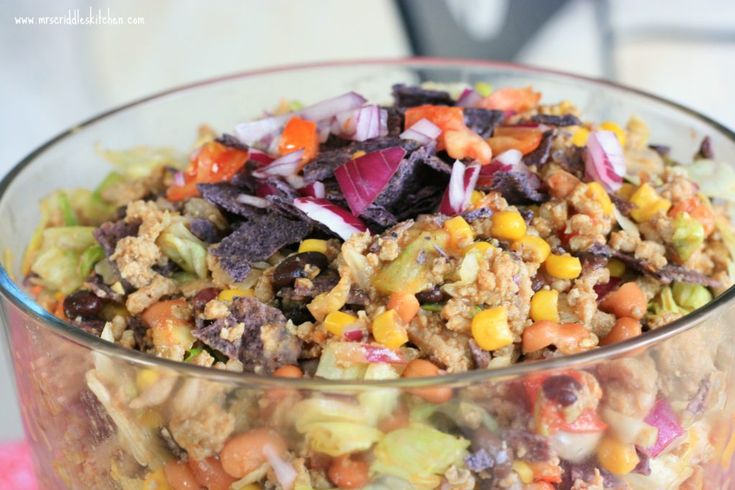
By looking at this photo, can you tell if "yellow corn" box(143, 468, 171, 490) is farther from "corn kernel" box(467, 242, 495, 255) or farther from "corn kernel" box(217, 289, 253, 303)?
"corn kernel" box(467, 242, 495, 255)

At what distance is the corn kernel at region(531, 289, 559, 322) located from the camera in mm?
1330

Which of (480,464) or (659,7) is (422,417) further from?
(659,7)

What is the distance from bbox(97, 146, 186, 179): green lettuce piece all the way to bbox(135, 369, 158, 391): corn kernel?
895mm

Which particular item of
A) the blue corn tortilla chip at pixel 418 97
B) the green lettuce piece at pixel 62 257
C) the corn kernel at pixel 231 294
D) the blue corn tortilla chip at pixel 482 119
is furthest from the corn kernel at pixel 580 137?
the green lettuce piece at pixel 62 257

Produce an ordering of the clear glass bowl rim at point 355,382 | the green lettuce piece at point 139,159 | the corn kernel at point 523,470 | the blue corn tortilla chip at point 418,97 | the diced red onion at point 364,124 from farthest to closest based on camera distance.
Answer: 1. the green lettuce piece at point 139,159
2. the blue corn tortilla chip at point 418,97
3. the diced red onion at point 364,124
4. the corn kernel at point 523,470
5. the clear glass bowl rim at point 355,382

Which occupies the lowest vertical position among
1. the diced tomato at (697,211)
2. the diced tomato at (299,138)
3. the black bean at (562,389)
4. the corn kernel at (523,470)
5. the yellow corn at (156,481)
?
the yellow corn at (156,481)

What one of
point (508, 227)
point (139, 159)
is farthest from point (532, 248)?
point (139, 159)

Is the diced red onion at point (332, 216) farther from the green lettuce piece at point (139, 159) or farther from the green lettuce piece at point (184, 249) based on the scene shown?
the green lettuce piece at point (139, 159)

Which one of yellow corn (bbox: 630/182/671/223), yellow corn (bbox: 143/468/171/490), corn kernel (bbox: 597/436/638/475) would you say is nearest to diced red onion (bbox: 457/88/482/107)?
yellow corn (bbox: 630/182/671/223)

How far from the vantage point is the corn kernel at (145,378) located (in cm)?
113

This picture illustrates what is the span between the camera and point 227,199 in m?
1.61

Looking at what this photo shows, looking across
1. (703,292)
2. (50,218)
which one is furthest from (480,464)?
(50,218)

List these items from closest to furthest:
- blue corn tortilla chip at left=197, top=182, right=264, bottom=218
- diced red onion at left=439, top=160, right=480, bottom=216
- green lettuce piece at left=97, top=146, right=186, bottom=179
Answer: diced red onion at left=439, top=160, right=480, bottom=216 → blue corn tortilla chip at left=197, top=182, right=264, bottom=218 → green lettuce piece at left=97, top=146, right=186, bottom=179

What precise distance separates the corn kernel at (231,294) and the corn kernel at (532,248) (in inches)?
16.3
